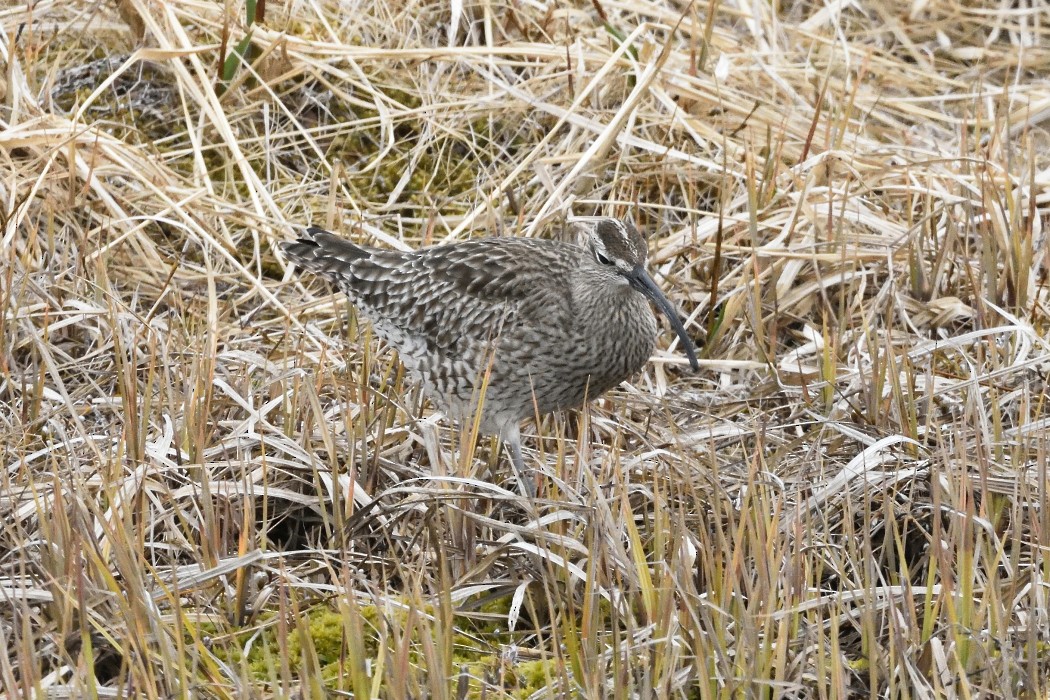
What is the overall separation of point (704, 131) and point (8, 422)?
366 cm

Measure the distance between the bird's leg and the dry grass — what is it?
3.7 inches

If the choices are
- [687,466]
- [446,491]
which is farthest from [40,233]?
[687,466]

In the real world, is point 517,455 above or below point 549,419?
above

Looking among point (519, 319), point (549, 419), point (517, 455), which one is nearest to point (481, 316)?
point (519, 319)

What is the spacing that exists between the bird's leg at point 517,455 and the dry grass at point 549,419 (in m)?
0.09

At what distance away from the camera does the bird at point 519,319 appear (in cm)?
541

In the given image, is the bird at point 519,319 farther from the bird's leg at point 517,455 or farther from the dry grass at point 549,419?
the dry grass at point 549,419

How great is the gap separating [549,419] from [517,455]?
0.82 metres

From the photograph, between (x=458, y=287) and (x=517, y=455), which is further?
(x=458, y=287)

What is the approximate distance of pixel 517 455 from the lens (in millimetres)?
5117

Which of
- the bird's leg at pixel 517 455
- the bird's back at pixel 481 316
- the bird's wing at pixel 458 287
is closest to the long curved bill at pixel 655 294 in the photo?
the bird's back at pixel 481 316

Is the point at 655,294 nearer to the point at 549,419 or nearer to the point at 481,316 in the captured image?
the point at 481,316

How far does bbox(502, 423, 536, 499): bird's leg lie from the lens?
189 inches

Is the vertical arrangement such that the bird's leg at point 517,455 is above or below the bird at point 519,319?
below
